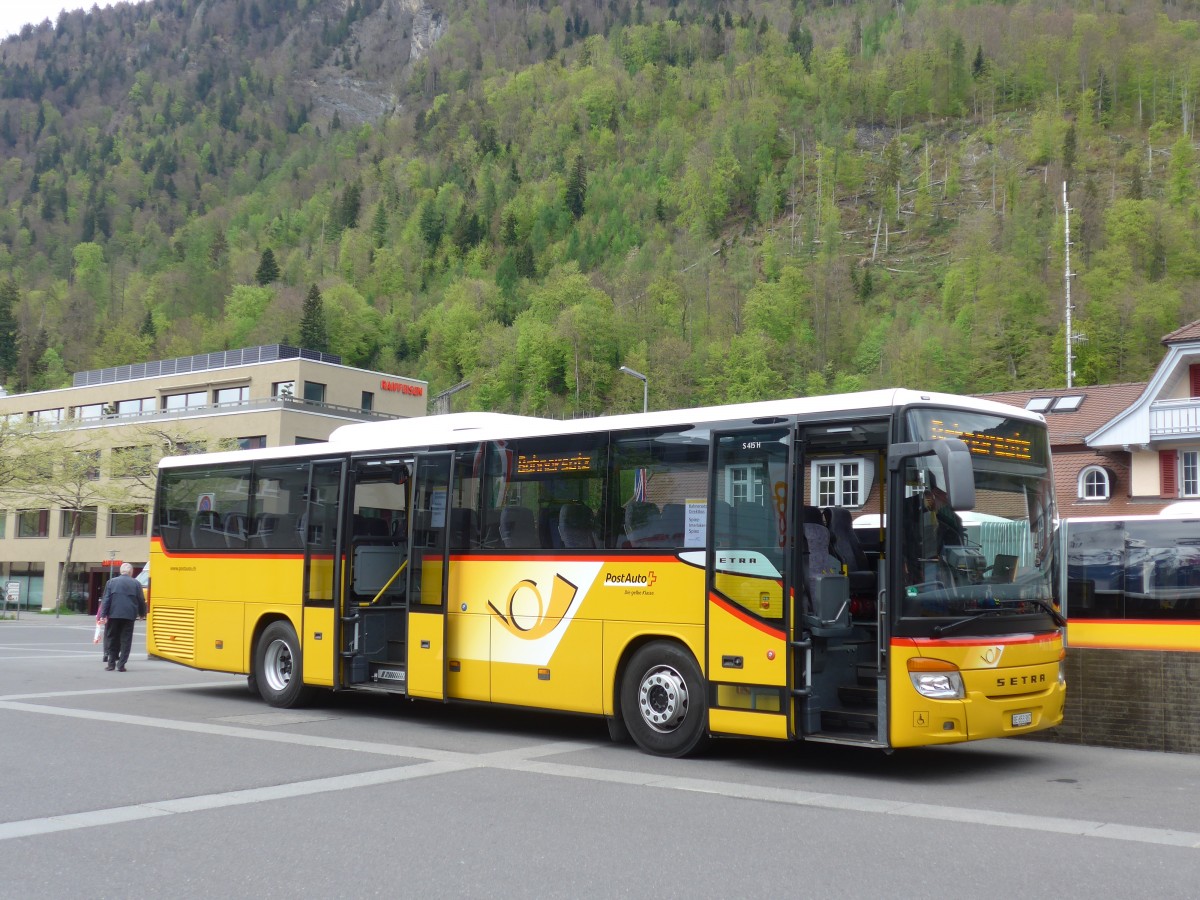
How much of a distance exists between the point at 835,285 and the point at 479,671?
432 feet

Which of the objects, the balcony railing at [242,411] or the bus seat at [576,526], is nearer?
the bus seat at [576,526]

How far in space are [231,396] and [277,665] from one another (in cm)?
5714

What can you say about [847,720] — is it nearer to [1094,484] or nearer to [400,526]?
[400,526]

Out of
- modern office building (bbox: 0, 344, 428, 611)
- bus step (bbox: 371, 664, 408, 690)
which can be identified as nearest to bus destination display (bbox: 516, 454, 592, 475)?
bus step (bbox: 371, 664, 408, 690)

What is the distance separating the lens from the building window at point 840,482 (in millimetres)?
11289

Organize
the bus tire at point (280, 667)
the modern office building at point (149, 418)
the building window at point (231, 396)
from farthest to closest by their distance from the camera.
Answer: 1. the building window at point (231, 396)
2. the modern office building at point (149, 418)
3. the bus tire at point (280, 667)

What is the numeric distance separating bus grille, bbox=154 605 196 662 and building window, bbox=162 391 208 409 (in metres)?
55.1

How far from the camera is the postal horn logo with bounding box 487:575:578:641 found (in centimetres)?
1245

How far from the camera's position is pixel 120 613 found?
20.7m

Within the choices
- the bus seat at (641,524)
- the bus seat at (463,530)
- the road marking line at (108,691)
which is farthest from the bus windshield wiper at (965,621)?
the road marking line at (108,691)

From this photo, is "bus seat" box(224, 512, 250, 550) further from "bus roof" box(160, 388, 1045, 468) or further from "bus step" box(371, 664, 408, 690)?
"bus step" box(371, 664, 408, 690)

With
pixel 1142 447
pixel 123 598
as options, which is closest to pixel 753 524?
pixel 123 598

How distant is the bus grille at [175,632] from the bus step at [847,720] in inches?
391

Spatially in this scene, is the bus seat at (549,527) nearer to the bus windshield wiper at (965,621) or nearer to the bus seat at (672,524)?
the bus seat at (672,524)
